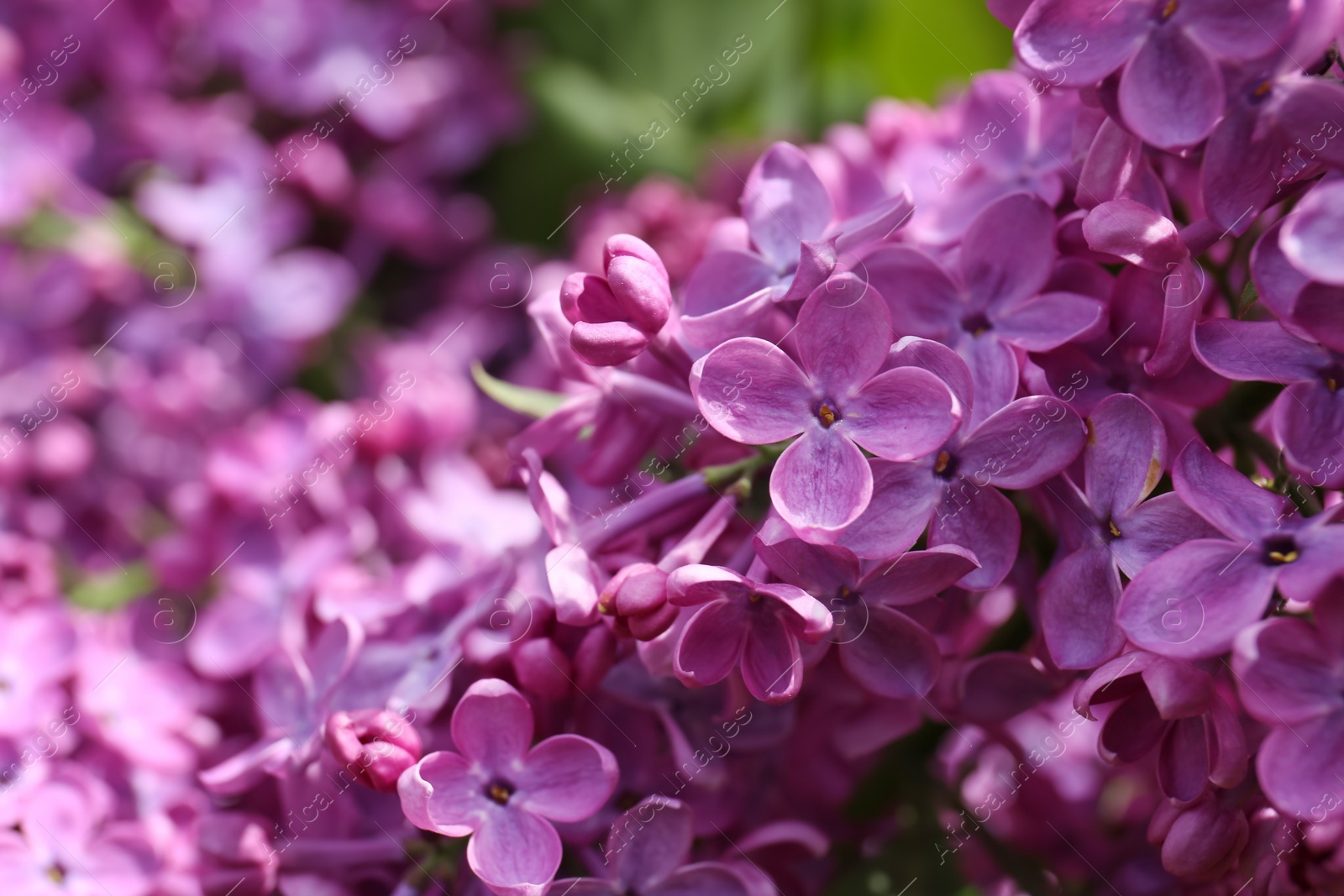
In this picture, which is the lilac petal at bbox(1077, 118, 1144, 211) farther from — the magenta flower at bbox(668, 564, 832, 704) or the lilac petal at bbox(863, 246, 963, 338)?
the magenta flower at bbox(668, 564, 832, 704)

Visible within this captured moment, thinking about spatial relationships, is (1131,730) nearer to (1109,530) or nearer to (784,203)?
(1109,530)

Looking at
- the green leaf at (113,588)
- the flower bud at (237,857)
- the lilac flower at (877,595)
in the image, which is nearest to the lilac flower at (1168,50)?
the lilac flower at (877,595)

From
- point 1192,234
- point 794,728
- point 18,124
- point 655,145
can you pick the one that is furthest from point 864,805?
point 18,124

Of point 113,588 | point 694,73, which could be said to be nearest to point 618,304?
point 113,588

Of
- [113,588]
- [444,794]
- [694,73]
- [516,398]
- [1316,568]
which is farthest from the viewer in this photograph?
[694,73]

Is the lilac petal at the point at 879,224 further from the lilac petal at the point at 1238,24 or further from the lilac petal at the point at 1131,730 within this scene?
the lilac petal at the point at 1131,730
